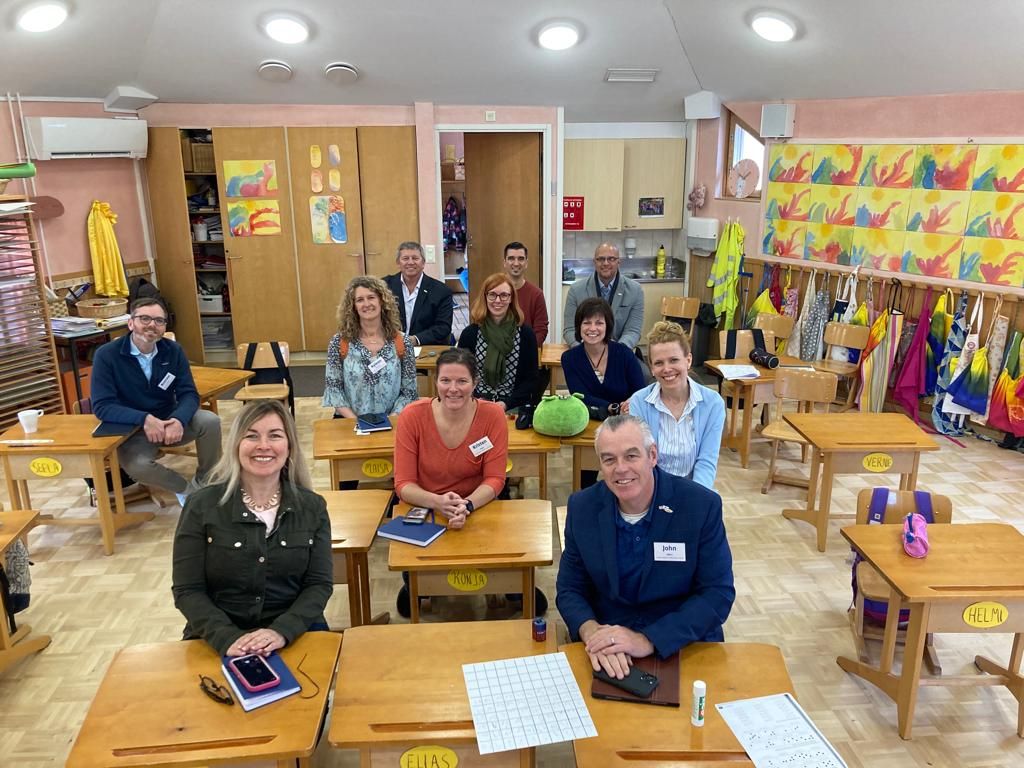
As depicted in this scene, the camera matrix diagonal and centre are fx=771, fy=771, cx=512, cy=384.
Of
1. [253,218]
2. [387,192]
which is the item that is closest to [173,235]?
[253,218]

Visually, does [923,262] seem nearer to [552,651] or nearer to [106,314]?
[552,651]

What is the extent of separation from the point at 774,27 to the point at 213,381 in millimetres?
5131

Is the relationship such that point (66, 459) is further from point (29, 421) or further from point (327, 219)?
point (327, 219)

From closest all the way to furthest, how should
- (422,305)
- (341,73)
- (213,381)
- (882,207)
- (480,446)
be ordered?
(480,446) → (213,381) → (422,305) → (882,207) → (341,73)

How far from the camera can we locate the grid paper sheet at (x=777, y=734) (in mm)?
1860

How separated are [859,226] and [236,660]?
648 cm

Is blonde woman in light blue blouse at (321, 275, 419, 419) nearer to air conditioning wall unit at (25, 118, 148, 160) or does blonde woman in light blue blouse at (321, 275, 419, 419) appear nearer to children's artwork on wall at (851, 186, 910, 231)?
air conditioning wall unit at (25, 118, 148, 160)

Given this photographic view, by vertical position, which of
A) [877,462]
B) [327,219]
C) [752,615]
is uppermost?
[327,219]

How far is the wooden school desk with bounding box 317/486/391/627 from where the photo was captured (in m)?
3.06

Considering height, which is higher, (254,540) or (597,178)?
(597,178)

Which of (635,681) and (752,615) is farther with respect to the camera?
(752,615)

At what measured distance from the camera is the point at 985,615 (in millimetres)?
2807

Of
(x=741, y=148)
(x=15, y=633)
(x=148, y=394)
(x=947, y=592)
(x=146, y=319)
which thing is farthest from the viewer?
(x=741, y=148)

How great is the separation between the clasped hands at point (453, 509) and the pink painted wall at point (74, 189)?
562cm
